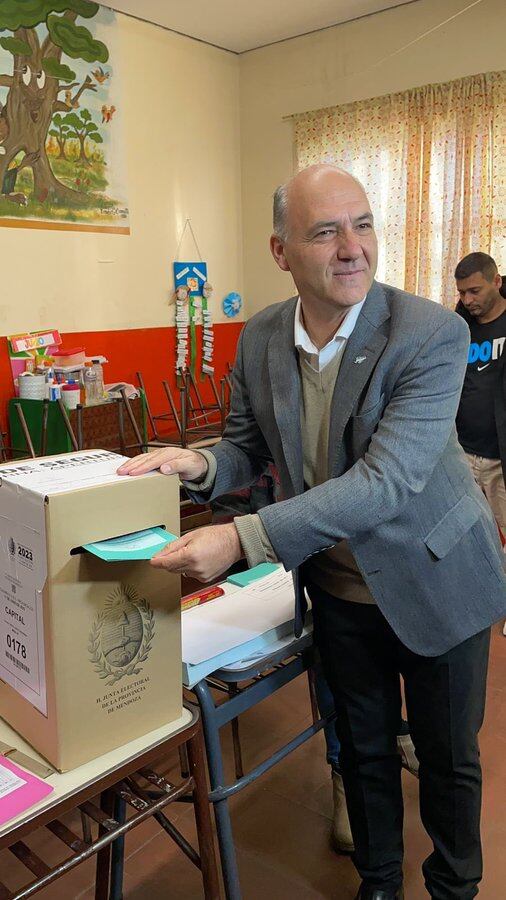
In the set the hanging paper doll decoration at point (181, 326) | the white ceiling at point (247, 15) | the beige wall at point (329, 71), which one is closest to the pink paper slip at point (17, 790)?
the hanging paper doll decoration at point (181, 326)

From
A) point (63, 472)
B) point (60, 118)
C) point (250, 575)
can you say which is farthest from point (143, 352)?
point (63, 472)

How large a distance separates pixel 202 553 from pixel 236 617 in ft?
1.81

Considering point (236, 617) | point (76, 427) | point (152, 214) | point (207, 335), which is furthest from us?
point (207, 335)

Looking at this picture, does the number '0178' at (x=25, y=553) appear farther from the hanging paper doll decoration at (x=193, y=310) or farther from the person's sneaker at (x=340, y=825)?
the hanging paper doll decoration at (x=193, y=310)

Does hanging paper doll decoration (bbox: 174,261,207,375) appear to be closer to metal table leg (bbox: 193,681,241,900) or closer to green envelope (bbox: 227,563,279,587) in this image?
green envelope (bbox: 227,563,279,587)

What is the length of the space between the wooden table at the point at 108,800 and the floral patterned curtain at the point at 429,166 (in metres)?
3.83

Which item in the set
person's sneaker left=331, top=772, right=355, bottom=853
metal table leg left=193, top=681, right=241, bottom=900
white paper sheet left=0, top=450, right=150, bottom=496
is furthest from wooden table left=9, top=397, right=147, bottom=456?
white paper sheet left=0, top=450, right=150, bottom=496

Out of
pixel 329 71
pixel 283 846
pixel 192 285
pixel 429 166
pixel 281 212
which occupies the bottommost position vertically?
pixel 283 846

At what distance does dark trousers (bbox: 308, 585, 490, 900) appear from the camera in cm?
140

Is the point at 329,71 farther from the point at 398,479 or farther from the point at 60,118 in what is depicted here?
the point at 398,479

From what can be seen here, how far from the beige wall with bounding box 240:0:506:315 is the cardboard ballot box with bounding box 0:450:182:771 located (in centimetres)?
422

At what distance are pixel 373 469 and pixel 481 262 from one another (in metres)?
2.26

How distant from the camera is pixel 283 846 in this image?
188 cm

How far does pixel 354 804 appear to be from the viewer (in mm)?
1562
